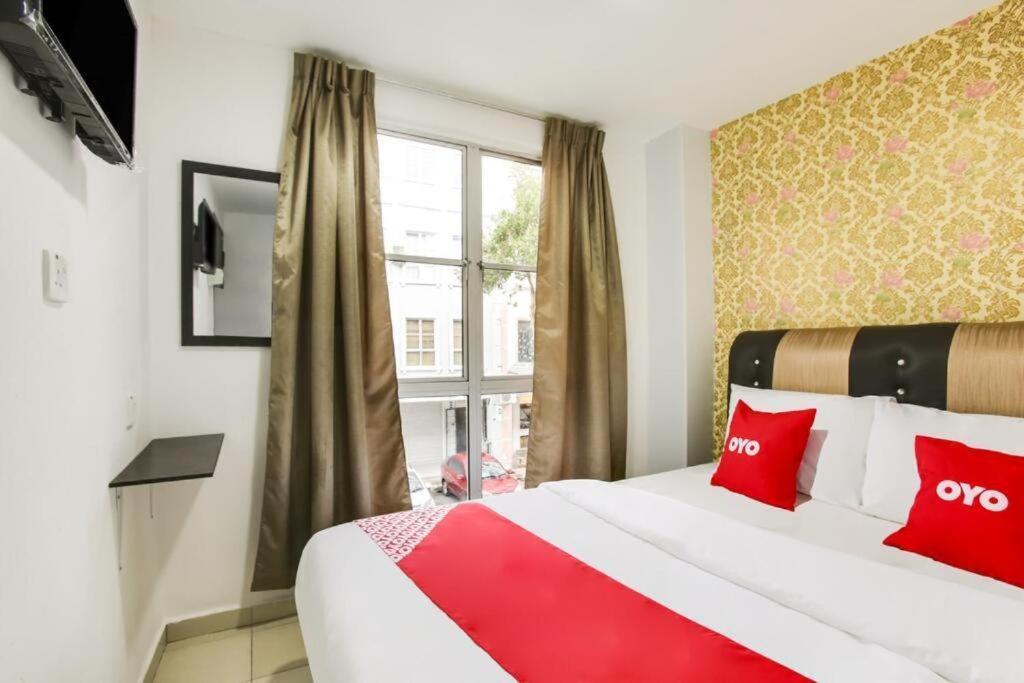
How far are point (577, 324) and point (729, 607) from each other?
197cm

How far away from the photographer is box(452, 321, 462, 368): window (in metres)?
2.75

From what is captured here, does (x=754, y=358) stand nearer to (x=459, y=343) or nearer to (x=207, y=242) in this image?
(x=459, y=343)

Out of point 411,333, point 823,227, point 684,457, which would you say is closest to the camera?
point 823,227

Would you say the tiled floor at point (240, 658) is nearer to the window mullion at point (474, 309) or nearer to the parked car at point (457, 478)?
the parked car at point (457, 478)

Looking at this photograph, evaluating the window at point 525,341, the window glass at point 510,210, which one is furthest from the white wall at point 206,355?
the window at point 525,341

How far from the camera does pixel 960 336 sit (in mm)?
1817

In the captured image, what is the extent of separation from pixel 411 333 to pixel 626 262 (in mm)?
1454

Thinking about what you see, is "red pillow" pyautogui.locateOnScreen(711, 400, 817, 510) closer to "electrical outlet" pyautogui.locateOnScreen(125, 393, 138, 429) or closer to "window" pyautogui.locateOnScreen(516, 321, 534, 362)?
"window" pyautogui.locateOnScreen(516, 321, 534, 362)

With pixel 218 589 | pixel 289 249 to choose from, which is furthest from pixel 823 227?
pixel 218 589

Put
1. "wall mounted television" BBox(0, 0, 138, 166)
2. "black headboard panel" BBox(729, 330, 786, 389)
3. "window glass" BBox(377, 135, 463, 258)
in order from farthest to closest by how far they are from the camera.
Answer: "window glass" BBox(377, 135, 463, 258), "black headboard panel" BBox(729, 330, 786, 389), "wall mounted television" BBox(0, 0, 138, 166)

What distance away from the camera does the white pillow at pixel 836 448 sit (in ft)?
5.96

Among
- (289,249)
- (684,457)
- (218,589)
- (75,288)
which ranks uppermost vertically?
(289,249)

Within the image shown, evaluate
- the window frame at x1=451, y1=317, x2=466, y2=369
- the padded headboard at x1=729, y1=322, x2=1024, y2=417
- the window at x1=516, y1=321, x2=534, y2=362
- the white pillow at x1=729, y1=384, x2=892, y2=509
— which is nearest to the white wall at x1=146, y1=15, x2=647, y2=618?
the window frame at x1=451, y1=317, x2=466, y2=369

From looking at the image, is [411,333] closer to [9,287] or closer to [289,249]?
[289,249]
